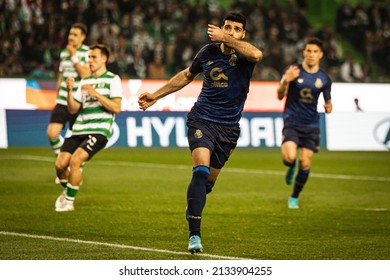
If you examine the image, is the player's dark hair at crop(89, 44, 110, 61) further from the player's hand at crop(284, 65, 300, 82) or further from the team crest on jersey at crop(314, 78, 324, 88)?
the team crest on jersey at crop(314, 78, 324, 88)

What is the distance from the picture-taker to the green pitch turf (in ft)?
33.1

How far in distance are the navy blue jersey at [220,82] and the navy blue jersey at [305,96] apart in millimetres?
4347

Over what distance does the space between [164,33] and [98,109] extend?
15.0 meters

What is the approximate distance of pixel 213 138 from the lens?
10.1m

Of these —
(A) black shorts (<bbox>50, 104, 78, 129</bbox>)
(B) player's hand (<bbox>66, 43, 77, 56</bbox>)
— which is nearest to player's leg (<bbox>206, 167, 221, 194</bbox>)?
(B) player's hand (<bbox>66, 43, 77, 56</bbox>)

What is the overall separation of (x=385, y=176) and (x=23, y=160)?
23.6ft

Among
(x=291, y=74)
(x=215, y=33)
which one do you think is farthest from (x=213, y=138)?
(x=291, y=74)

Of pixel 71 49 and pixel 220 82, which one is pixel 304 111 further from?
pixel 220 82

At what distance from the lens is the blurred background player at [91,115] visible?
13.2 m

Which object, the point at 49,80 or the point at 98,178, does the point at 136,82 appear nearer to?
the point at 49,80

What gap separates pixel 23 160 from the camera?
20.4 meters

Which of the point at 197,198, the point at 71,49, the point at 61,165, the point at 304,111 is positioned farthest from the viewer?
the point at 71,49

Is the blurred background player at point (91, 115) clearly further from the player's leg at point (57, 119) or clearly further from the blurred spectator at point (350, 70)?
the blurred spectator at point (350, 70)

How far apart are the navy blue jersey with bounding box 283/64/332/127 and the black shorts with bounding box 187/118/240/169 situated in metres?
4.24
